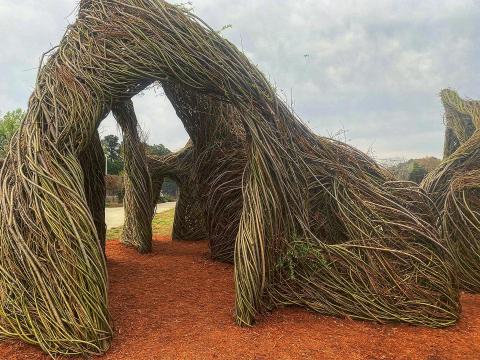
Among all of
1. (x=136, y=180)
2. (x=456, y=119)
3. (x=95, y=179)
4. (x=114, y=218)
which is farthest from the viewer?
(x=114, y=218)

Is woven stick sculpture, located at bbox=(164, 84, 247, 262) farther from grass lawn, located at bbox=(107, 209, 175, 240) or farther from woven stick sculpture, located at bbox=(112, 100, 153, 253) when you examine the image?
grass lawn, located at bbox=(107, 209, 175, 240)

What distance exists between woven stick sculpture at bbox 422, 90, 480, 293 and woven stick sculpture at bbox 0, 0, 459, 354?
1.19m

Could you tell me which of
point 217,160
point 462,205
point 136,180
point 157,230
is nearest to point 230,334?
point 217,160

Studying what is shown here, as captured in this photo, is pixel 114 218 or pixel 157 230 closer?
pixel 157 230

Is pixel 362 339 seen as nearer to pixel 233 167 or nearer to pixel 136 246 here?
pixel 233 167

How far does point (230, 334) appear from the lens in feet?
13.5

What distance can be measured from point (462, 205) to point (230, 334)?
13.6 feet

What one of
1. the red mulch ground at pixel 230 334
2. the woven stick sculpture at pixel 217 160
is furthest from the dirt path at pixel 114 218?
the red mulch ground at pixel 230 334

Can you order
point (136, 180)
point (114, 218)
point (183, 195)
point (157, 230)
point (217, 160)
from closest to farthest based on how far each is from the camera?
1. point (217, 160)
2. point (136, 180)
3. point (183, 195)
4. point (157, 230)
5. point (114, 218)

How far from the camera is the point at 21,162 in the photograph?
4.14 m

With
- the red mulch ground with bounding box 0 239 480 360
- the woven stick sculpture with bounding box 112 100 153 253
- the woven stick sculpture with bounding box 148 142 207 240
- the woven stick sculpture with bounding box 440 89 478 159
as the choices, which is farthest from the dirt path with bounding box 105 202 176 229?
the woven stick sculpture with bounding box 440 89 478 159

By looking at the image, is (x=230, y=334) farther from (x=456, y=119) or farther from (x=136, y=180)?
(x=456, y=119)

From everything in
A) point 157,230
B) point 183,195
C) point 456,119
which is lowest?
point 157,230

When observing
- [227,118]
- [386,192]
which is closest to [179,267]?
[227,118]
